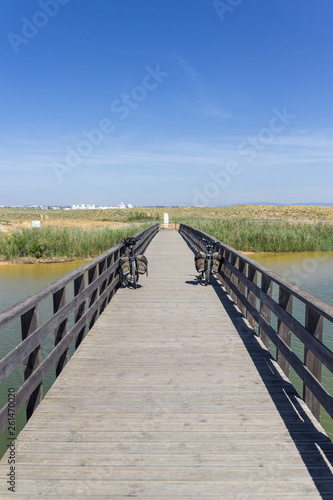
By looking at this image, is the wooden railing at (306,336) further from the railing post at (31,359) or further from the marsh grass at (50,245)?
the marsh grass at (50,245)

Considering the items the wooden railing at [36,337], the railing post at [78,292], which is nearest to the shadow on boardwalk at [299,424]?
the wooden railing at [36,337]

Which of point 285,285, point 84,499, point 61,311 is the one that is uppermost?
point 285,285

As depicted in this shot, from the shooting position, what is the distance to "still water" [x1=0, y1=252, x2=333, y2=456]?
22.3 ft

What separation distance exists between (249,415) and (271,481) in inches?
38.6

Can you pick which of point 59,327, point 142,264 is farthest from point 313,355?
point 142,264

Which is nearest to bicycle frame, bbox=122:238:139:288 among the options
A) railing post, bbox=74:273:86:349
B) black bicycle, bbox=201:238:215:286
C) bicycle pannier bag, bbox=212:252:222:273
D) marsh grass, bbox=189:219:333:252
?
black bicycle, bbox=201:238:215:286

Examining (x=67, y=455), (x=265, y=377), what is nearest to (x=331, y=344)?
(x=265, y=377)

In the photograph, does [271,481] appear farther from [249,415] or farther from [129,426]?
[129,426]

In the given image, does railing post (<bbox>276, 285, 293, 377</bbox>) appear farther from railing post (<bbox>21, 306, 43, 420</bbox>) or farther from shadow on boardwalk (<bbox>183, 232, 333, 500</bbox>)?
railing post (<bbox>21, 306, 43, 420</bbox>)

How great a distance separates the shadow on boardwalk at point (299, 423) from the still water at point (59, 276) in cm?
102

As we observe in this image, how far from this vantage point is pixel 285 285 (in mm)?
4719

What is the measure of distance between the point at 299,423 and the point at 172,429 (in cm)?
117

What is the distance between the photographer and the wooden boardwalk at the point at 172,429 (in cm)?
291

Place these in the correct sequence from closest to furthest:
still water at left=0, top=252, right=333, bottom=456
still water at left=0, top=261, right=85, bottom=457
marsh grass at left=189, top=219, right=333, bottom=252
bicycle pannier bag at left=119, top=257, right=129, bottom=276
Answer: still water at left=0, top=261, right=85, bottom=457
still water at left=0, top=252, right=333, bottom=456
bicycle pannier bag at left=119, top=257, right=129, bottom=276
marsh grass at left=189, top=219, right=333, bottom=252
